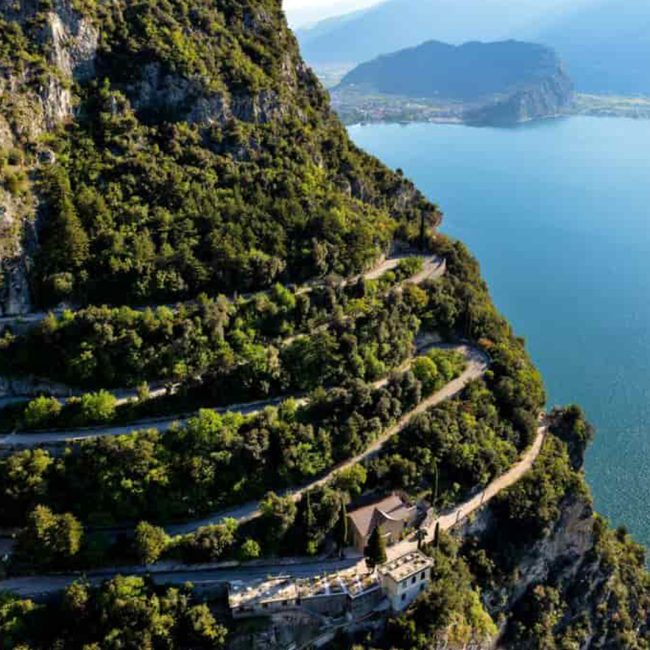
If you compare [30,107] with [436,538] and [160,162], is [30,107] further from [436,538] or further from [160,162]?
[436,538]

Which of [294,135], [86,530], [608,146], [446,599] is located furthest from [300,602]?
[608,146]

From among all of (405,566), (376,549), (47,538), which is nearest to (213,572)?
(47,538)

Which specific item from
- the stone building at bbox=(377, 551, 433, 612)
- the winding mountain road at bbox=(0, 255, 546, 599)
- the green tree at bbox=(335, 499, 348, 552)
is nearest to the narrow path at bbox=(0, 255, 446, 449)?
the winding mountain road at bbox=(0, 255, 546, 599)

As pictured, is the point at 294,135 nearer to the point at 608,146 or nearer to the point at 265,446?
the point at 265,446

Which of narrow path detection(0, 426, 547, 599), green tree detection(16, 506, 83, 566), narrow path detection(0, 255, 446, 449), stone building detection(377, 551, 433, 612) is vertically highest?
narrow path detection(0, 255, 446, 449)

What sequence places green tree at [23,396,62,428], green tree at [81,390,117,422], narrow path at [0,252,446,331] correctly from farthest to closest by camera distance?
narrow path at [0,252,446,331]
green tree at [81,390,117,422]
green tree at [23,396,62,428]

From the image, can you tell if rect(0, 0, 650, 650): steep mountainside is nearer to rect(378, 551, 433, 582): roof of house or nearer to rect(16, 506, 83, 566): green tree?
rect(16, 506, 83, 566): green tree

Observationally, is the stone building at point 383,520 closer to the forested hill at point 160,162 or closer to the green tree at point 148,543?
the green tree at point 148,543
